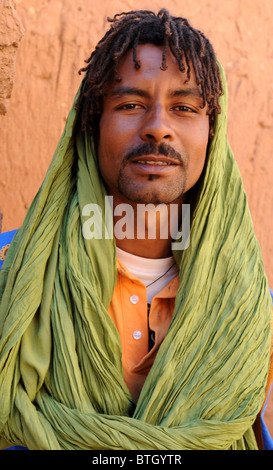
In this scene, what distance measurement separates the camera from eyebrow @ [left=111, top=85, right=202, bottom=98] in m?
1.77

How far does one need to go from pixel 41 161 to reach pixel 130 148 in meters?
1.02

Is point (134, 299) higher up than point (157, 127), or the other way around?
point (157, 127)

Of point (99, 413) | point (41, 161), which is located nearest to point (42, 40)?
point (41, 161)

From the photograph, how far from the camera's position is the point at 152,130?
5.64 feet

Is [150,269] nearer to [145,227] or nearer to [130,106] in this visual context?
[145,227]

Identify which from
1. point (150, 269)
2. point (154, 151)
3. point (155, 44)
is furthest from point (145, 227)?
point (155, 44)

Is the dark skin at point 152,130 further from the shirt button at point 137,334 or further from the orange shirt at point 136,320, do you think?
the shirt button at point 137,334

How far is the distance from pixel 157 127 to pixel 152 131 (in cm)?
2

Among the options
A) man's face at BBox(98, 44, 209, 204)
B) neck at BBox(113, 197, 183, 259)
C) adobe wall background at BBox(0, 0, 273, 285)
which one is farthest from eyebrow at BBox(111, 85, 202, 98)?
adobe wall background at BBox(0, 0, 273, 285)

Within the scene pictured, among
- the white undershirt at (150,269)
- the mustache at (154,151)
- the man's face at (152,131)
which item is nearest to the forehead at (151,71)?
the man's face at (152,131)

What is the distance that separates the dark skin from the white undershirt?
19 centimetres

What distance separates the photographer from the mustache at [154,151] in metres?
1.73

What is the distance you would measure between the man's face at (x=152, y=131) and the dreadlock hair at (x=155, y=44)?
2 centimetres
